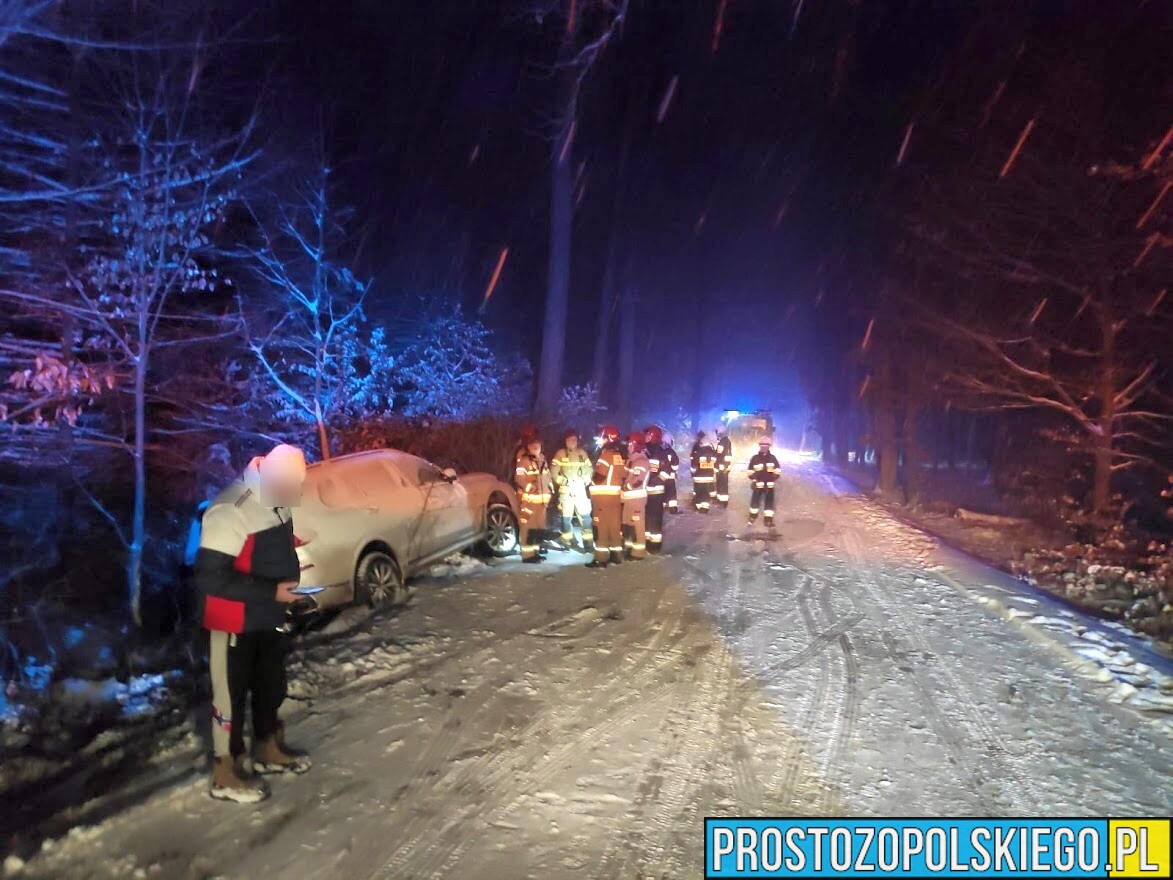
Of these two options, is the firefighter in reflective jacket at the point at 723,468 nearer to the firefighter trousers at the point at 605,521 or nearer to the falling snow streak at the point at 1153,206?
the firefighter trousers at the point at 605,521

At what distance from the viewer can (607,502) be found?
1025 centimetres

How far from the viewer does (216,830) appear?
394 centimetres

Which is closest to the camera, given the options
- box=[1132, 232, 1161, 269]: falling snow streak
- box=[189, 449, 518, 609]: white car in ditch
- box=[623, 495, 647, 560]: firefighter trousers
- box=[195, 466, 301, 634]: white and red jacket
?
box=[195, 466, 301, 634]: white and red jacket

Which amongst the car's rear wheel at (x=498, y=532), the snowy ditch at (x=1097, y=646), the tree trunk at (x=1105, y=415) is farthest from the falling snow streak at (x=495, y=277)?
the snowy ditch at (x=1097, y=646)

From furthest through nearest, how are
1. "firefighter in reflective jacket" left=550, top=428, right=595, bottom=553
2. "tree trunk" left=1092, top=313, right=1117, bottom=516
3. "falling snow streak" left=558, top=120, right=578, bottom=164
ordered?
1. "falling snow streak" left=558, top=120, right=578, bottom=164
2. "tree trunk" left=1092, top=313, right=1117, bottom=516
3. "firefighter in reflective jacket" left=550, top=428, right=595, bottom=553

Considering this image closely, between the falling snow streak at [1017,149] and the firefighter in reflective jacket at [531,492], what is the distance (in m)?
10.4

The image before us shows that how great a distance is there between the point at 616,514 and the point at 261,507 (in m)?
6.47

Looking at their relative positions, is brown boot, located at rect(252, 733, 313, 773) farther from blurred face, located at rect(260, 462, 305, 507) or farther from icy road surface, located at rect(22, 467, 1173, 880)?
blurred face, located at rect(260, 462, 305, 507)

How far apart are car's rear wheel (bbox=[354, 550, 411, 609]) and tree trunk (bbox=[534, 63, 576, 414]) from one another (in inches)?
462

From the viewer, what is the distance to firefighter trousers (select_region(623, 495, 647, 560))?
35.0 feet

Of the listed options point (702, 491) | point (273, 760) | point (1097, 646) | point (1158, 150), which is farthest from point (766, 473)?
point (273, 760)

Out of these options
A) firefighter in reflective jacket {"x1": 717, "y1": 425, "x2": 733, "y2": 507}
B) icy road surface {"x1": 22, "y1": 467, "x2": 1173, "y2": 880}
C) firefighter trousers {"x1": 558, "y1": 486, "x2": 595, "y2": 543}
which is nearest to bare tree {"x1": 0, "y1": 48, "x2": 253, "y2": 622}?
icy road surface {"x1": 22, "y1": 467, "x2": 1173, "y2": 880}

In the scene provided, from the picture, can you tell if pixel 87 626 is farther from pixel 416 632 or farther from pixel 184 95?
pixel 184 95

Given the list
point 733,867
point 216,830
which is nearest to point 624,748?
point 733,867
